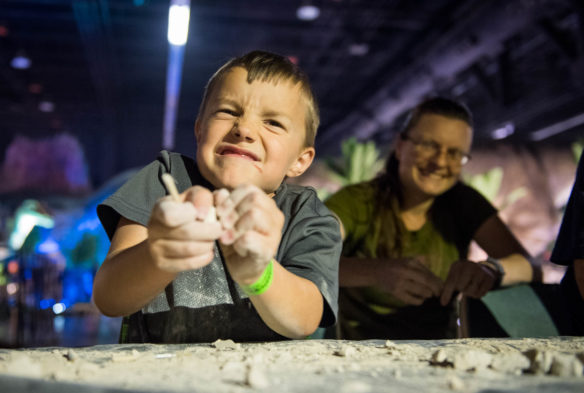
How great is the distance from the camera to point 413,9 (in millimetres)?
7121

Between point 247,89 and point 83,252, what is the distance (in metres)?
4.85

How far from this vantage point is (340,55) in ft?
30.3

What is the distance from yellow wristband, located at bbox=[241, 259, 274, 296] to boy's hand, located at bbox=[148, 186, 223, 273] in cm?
13

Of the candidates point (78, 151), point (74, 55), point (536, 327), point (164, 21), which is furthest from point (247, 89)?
point (78, 151)

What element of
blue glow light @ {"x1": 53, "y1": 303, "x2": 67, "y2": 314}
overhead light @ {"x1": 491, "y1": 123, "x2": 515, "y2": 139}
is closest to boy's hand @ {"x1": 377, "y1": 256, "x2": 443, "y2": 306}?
blue glow light @ {"x1": 53, "y1": 303, "x2": 67, "y2": 314}

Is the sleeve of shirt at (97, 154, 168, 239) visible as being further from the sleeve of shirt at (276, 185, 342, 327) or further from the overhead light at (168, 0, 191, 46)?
the overhead light at (168, 0, 191, 46)

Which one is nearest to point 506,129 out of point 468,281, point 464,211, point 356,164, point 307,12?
point 307,12

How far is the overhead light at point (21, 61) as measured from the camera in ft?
30.8

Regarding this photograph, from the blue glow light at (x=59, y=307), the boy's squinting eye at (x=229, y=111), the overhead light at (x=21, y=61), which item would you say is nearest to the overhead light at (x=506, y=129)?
the blue glow light at (x=59, y=307)

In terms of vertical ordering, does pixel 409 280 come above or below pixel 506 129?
below

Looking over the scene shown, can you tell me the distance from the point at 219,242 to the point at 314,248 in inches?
11.5

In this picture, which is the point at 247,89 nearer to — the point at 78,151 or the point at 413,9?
the point at 413,9

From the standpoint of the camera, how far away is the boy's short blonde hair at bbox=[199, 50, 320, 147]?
111 cm

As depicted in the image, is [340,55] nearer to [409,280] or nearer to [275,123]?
[409,280]
